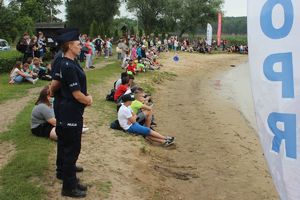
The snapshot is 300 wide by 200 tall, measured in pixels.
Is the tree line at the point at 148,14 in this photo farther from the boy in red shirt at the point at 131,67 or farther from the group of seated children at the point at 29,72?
the group of seated children at the point at 29,72

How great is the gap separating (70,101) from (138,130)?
16.1ft

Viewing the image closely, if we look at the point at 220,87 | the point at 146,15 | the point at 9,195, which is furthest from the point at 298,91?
the point at 146,15

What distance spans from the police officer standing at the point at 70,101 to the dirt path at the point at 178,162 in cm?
72

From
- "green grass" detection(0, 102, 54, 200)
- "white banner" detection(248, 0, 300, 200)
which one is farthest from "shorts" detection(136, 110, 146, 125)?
"white banner" detection(248, 0, 300, 200)

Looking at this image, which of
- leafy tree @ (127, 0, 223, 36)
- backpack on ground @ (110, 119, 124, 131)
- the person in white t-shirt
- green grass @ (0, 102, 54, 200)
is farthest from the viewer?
leafy tree @ (127, 0, 223, 36)

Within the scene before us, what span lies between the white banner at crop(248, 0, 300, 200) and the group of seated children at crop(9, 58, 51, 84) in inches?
594

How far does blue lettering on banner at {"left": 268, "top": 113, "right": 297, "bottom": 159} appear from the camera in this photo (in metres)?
2.55

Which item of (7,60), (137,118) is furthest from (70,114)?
(7,60)

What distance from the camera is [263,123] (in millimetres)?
2707

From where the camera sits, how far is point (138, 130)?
10.4m

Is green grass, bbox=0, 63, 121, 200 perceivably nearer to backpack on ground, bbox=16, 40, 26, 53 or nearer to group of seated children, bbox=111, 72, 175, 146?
group of seated children, bbox=111, 72, 175, 146

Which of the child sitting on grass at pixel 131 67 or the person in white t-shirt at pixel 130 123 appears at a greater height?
the child sitting on grass at pixel 131 67

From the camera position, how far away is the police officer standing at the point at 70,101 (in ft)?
17.8

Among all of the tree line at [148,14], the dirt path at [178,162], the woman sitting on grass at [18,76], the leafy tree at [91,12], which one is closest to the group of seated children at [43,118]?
the dirt path at [178,162]
